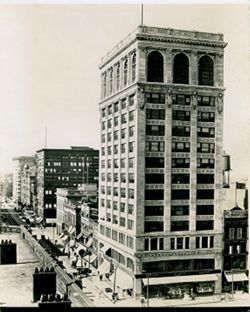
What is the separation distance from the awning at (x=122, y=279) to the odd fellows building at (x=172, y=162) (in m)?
0.14

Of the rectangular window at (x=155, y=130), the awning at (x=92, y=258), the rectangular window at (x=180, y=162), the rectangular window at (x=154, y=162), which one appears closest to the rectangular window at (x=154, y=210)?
the rectangular window at (x=154, y=162)

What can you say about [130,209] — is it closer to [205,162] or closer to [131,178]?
[131,178]

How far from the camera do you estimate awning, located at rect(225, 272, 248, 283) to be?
60.9 m

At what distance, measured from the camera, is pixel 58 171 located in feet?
415

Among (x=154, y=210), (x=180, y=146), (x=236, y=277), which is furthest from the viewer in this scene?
(x=180, y=146)

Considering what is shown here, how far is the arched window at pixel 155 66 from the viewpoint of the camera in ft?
201

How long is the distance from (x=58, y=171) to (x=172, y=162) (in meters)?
68.0

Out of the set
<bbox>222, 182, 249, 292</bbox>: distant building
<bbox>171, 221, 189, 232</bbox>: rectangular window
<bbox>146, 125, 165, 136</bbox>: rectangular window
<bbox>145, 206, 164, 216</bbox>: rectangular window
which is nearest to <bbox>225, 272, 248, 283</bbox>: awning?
<bbox>222, 182, 249, 292</bbox>: distant building

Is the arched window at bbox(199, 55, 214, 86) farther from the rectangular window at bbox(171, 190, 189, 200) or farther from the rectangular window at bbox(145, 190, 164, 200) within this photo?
the rectangular window at bbox(145, 190, 164, 200)

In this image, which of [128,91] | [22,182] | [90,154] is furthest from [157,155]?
[22,182]

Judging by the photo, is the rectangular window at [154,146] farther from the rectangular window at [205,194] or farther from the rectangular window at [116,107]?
the rectangular window at [116,107]

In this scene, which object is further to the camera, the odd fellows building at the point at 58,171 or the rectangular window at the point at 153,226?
the odd fellows building at the point at 58,171

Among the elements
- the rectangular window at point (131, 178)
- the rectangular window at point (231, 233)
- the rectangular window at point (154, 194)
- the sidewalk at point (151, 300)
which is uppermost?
the rectangular window at point (131, 178)

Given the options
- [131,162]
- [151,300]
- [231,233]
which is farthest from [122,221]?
[231,233]
